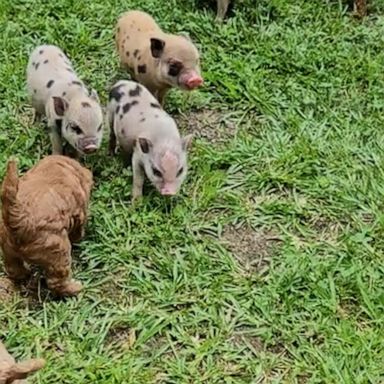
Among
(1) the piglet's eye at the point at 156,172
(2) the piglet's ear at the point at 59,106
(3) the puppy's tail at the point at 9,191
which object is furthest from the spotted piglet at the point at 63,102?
(3) the puppy's tail at the point at 9,191

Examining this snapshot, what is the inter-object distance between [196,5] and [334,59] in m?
1.08

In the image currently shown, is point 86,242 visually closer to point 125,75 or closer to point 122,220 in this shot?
point 122,220

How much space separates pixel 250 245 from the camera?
15.5 ft

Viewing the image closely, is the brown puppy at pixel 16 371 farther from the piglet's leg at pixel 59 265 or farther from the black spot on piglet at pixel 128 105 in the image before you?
the black spot on piglet at pixel 128 105

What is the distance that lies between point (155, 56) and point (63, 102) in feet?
2.27

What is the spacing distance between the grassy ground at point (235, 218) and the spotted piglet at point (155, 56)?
0.86ft

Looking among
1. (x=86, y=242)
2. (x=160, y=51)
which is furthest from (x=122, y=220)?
(x=160, y=51)

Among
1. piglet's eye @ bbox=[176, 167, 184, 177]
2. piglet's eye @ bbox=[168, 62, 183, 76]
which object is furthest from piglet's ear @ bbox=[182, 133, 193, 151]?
piglet's eye @ bbox=[168, 62, 183, 76]

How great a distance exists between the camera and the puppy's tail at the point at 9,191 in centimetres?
388

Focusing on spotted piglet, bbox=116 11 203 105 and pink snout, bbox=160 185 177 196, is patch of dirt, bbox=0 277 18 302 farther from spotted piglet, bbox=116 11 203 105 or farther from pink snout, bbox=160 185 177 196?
spotted piglet, bbox=116 11 203 105

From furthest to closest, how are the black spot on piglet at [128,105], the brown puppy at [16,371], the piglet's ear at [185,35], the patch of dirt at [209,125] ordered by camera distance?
the piglet's ear at [185,35], the patch of dirt at [209,125], the black spot on piglet at [128,105], the brown puppy at [16,371]

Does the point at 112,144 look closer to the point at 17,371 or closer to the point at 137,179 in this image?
the point at 137,179

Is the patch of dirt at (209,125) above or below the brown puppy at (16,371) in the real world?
below

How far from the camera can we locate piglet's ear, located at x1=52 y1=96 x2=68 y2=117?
4.95 m
